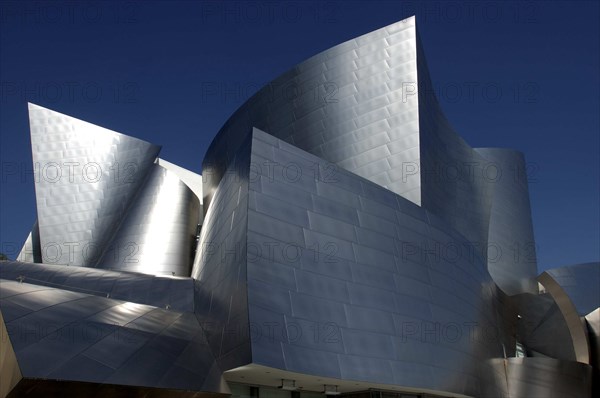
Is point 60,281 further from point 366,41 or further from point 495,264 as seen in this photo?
point 495,264

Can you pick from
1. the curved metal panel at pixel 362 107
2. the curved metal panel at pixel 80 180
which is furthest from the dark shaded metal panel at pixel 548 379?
the curved metal panel at pixel 80 180

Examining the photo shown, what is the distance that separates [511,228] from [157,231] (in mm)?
27553

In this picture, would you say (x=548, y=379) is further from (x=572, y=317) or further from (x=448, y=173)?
(x=448, y=173)

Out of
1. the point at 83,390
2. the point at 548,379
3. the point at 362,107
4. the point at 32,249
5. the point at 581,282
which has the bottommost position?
the point at 548,379

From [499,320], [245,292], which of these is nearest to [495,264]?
[499,320]

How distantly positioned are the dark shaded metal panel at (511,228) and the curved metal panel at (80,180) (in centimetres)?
2455

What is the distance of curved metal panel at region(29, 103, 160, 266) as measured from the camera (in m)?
29.0

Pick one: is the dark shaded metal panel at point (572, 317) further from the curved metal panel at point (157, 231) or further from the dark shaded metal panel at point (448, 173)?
the curved metal panel at point (157, 231)

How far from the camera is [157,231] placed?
29.3 metres

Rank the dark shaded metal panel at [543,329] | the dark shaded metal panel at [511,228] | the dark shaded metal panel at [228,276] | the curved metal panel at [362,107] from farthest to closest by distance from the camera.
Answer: the dark shaded metal panel at [511,228] → the dark shaded metal panel at [543,329] → the curved metal panel at [362,107] → the dark shaded metal panel at [228,276]

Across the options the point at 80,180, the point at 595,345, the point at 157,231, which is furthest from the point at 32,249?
the point at 595,345

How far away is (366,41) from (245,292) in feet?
52.1

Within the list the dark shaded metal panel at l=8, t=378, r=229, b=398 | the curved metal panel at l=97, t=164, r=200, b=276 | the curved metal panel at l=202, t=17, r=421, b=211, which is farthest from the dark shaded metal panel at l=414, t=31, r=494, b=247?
the curved metal panel at l=97, t=164, r=200, b=276

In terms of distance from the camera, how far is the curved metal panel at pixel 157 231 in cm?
2811
